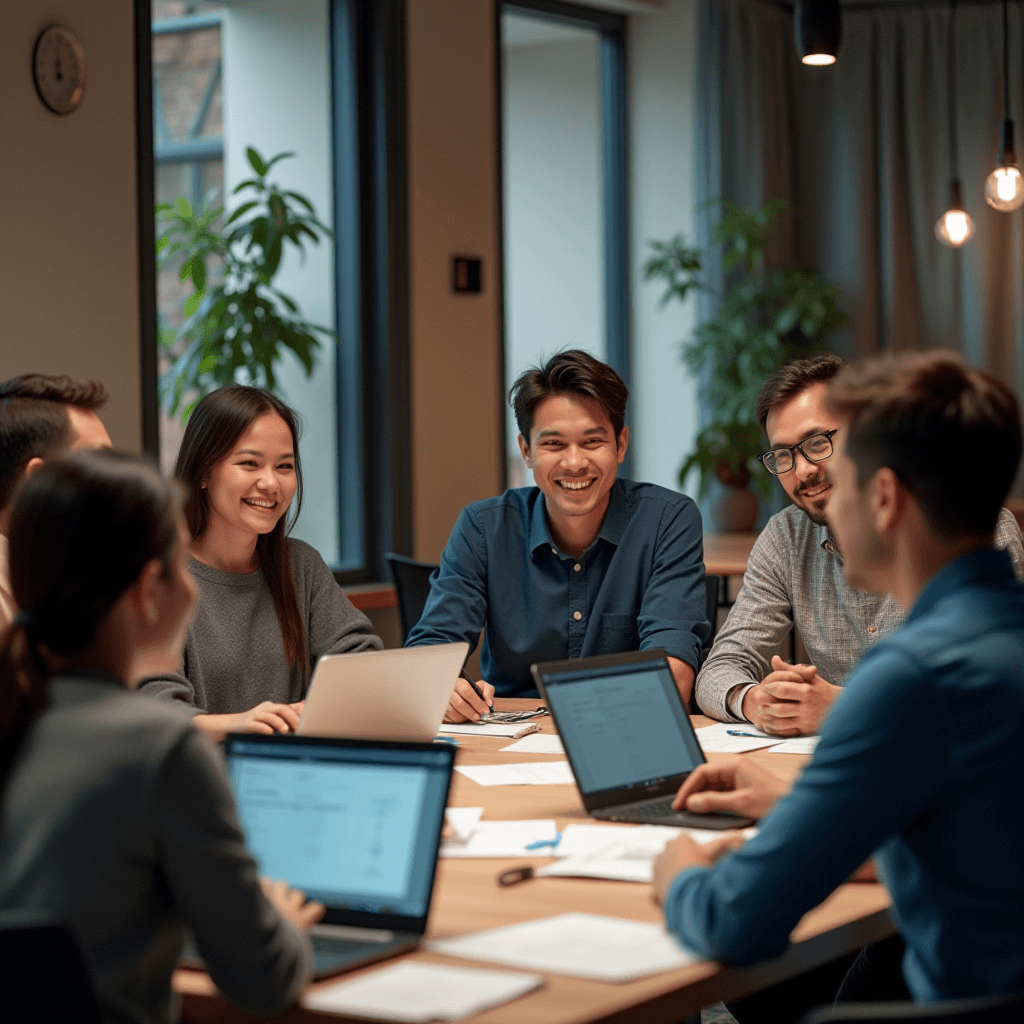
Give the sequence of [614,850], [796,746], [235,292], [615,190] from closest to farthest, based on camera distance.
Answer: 1. [614,850]
2. [796,746]
3. [235,292]
4. [615,190]

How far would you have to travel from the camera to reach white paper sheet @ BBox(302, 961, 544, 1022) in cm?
125

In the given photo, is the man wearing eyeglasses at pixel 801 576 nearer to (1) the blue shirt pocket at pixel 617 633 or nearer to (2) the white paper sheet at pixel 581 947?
(1) the blue shirt pocket at pixel 617 633

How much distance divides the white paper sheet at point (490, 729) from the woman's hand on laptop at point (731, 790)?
0.67 meters

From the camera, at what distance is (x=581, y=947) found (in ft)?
4.65

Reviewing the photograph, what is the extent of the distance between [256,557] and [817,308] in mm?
3544

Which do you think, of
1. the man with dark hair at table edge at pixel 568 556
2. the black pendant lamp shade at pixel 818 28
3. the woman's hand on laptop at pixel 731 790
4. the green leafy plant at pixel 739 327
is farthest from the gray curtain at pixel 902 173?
the woman's hand on laptop at pixel 731 790

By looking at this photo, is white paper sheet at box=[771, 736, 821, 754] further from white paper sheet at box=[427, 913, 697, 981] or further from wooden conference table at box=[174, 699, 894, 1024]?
white paper sheet at box=[427, 913, 697, 981]

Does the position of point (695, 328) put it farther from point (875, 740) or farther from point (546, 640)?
point (875, 740)

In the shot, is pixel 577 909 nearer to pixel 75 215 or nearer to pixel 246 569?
pixel 246 569

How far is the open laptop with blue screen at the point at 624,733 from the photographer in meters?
1.95

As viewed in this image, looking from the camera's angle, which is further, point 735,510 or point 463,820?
point 735,510

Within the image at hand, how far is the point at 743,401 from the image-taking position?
5.79m

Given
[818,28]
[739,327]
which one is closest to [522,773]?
[818,28]

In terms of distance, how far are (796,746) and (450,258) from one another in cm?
309
